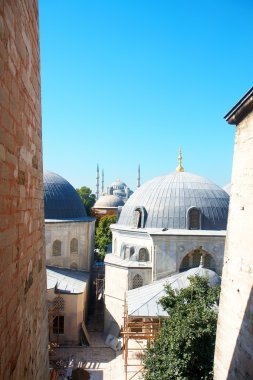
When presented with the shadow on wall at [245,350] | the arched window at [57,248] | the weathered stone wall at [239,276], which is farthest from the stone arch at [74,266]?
the shadow on wall at [245,350]

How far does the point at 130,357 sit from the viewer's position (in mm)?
14758

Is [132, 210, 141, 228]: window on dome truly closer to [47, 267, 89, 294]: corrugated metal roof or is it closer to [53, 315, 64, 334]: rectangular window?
[47, 267, 89, 294]: corrugated metal roof

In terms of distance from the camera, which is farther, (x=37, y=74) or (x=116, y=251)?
(x=116, y=251)

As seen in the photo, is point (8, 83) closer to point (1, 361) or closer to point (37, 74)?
point (37, 74)

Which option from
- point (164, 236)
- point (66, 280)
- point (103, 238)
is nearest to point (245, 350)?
point (164, 236)

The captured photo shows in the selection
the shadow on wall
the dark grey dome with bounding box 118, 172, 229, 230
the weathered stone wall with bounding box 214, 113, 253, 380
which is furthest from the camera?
the dark grey dome with bounding box 118, 172, 229, 230

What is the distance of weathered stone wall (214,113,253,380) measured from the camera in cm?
571

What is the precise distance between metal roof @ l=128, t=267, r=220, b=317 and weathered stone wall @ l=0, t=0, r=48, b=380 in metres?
8.94

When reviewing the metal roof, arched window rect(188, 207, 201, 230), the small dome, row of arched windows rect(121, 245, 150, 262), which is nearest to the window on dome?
row of arched windows rect(121, 245, 150, 262)

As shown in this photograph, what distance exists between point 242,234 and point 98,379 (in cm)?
1045

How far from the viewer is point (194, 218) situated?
58.0ft

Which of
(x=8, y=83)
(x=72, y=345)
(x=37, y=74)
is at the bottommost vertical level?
(x=72, y=345)

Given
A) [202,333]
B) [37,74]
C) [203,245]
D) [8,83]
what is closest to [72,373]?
[202,333]

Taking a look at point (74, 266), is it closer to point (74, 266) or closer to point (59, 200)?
point (74, 266)
